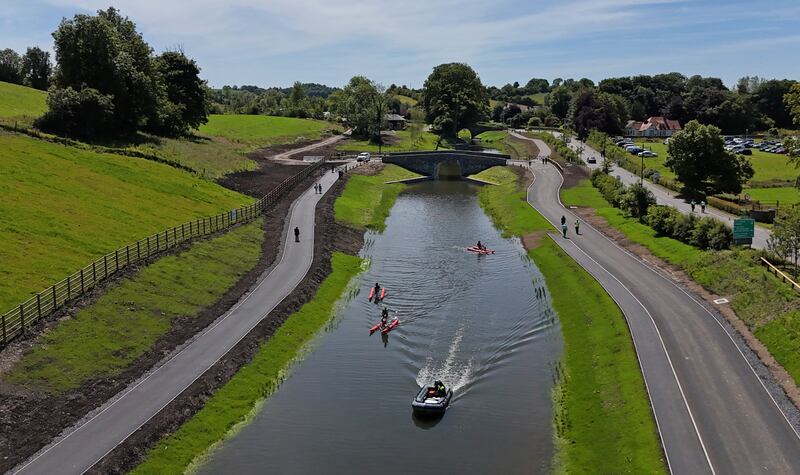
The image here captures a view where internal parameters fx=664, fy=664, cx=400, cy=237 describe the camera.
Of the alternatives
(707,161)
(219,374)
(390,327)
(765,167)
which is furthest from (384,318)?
Answer: (765,167)

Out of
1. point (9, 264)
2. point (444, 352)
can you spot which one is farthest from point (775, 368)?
point (9, 264)

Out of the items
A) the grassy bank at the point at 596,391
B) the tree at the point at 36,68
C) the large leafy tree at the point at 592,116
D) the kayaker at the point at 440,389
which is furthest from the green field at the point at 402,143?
the kayaker at the point at 440,389

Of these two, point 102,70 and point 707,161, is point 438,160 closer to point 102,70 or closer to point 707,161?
point 707,161

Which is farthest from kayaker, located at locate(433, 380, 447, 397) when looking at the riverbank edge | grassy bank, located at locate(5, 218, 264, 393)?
grassy bank, located at locate(5, 218, 264, 393)

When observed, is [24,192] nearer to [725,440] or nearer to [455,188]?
[725,440]

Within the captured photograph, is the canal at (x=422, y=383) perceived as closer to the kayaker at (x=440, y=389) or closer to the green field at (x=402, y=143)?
the kayaker at (x=440, y=389)

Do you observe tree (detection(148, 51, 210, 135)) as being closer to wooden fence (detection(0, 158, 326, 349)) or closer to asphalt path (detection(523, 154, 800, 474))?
wooden fence (detection(0, 158, 326, 349))
